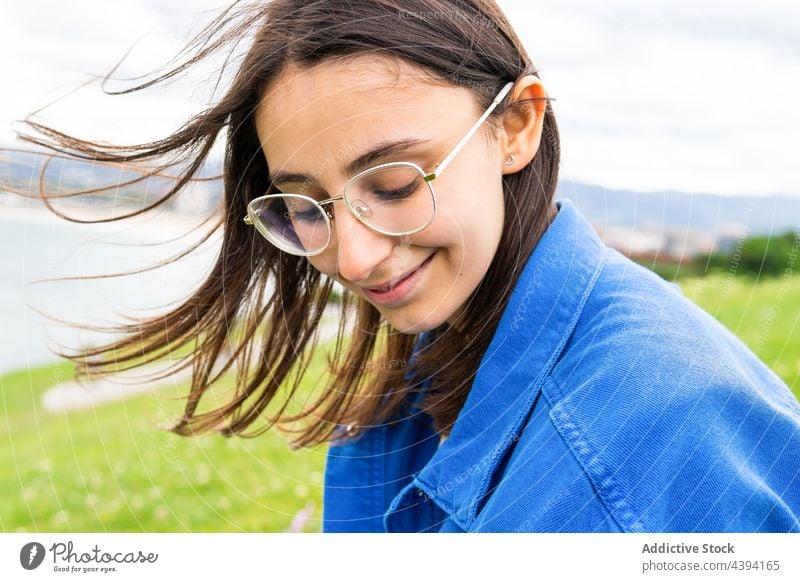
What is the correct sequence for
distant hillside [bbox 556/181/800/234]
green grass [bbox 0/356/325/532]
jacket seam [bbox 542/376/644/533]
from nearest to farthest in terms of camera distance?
jacket seam [bbox 542/376/644/533] → distant hillside [bbox 556/181/800/234] → green grass [bbox 0/356/325/532]

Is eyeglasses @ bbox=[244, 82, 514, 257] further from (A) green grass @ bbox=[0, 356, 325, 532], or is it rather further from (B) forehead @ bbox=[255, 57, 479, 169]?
(A) green grass @ bbox=[0, 356, 325, 532]

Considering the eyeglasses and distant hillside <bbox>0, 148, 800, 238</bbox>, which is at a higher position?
the eyeglasses

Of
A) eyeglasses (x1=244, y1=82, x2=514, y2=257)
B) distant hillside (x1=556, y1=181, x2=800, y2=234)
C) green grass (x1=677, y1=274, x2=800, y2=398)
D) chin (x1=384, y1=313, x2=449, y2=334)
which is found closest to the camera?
eyeglasses (x1=244, y1=82, x2=514, y2=257)

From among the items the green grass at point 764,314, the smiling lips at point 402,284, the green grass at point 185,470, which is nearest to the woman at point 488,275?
the smiling lips at point 402,284

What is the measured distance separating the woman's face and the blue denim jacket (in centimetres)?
12

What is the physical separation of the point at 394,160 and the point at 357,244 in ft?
0.41

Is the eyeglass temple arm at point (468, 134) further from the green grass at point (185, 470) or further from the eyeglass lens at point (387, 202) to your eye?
the green grass at point (185, 470)

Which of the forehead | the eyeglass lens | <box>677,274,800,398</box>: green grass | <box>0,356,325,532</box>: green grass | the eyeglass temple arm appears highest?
the forehead

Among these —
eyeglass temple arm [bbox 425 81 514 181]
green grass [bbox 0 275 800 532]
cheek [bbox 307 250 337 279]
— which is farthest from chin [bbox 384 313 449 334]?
green grass [bbox 0 275 800 532]

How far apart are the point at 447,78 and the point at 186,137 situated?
480mm

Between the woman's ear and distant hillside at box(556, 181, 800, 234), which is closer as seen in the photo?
the woman's ear

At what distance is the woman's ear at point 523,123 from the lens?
1.25 meters

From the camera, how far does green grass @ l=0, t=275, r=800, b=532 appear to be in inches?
88.0
